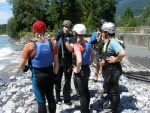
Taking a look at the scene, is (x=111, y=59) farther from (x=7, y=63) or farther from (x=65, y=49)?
(x=7, y=63)

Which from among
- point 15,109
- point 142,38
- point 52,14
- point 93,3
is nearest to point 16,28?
point 52,14

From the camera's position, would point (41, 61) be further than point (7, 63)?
No

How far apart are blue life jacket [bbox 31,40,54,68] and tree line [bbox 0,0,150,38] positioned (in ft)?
144

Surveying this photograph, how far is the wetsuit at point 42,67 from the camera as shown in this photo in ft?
14.3

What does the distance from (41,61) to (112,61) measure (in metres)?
1.37

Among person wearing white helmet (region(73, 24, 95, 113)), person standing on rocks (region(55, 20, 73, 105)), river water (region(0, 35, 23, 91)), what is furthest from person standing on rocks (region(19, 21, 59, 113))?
river water (region(0, 35, 23, 91))

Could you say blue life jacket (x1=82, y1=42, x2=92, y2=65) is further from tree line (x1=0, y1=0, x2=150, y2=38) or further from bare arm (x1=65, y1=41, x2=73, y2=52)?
tree line (x1=0, y1=0, x2=150, y2=38)

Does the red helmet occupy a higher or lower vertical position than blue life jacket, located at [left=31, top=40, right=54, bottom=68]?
higher

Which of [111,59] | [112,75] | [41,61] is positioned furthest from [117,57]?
[41,61]

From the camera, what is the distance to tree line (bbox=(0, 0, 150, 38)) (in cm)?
5469

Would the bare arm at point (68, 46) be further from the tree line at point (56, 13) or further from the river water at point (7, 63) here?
the tree line at point (56, 13)

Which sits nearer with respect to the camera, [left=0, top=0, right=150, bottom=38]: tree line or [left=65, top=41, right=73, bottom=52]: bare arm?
[left=65, top=41, right=73, bottom=52]: bare arm

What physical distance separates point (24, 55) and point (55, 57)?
1.91 ft

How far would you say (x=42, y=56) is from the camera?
443cm
